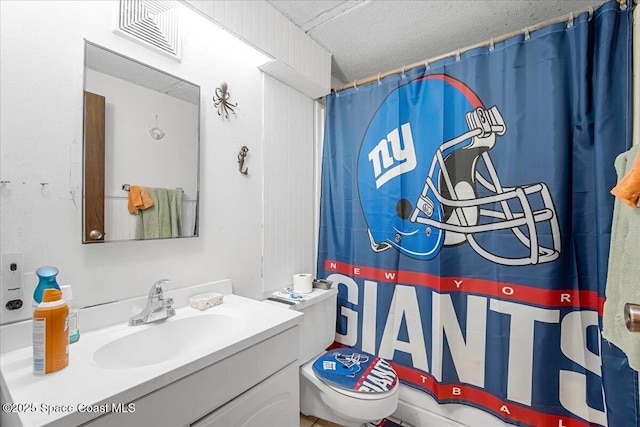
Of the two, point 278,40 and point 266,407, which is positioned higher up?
point 278,40

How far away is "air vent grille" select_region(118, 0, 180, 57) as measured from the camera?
102 cm

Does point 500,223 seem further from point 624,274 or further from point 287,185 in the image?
point 287,185

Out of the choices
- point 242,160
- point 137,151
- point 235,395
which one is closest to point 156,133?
point 137,151

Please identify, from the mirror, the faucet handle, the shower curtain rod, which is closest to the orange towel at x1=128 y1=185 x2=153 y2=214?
the mirror

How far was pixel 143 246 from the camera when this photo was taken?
108 centimetres

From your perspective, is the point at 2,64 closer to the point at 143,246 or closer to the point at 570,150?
the point at 143,246

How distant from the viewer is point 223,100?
1.34m

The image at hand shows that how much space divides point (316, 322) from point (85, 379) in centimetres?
108

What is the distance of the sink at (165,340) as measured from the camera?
0.87m

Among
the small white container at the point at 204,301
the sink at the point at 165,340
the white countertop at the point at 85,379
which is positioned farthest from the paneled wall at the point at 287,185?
the white countertop at the point at 85,379

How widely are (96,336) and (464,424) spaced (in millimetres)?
1716

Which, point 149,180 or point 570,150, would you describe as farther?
point 570,150

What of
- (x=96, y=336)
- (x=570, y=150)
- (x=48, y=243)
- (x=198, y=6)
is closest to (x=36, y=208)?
(x=48, y=243)

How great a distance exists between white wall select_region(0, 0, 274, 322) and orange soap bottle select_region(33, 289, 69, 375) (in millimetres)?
238
